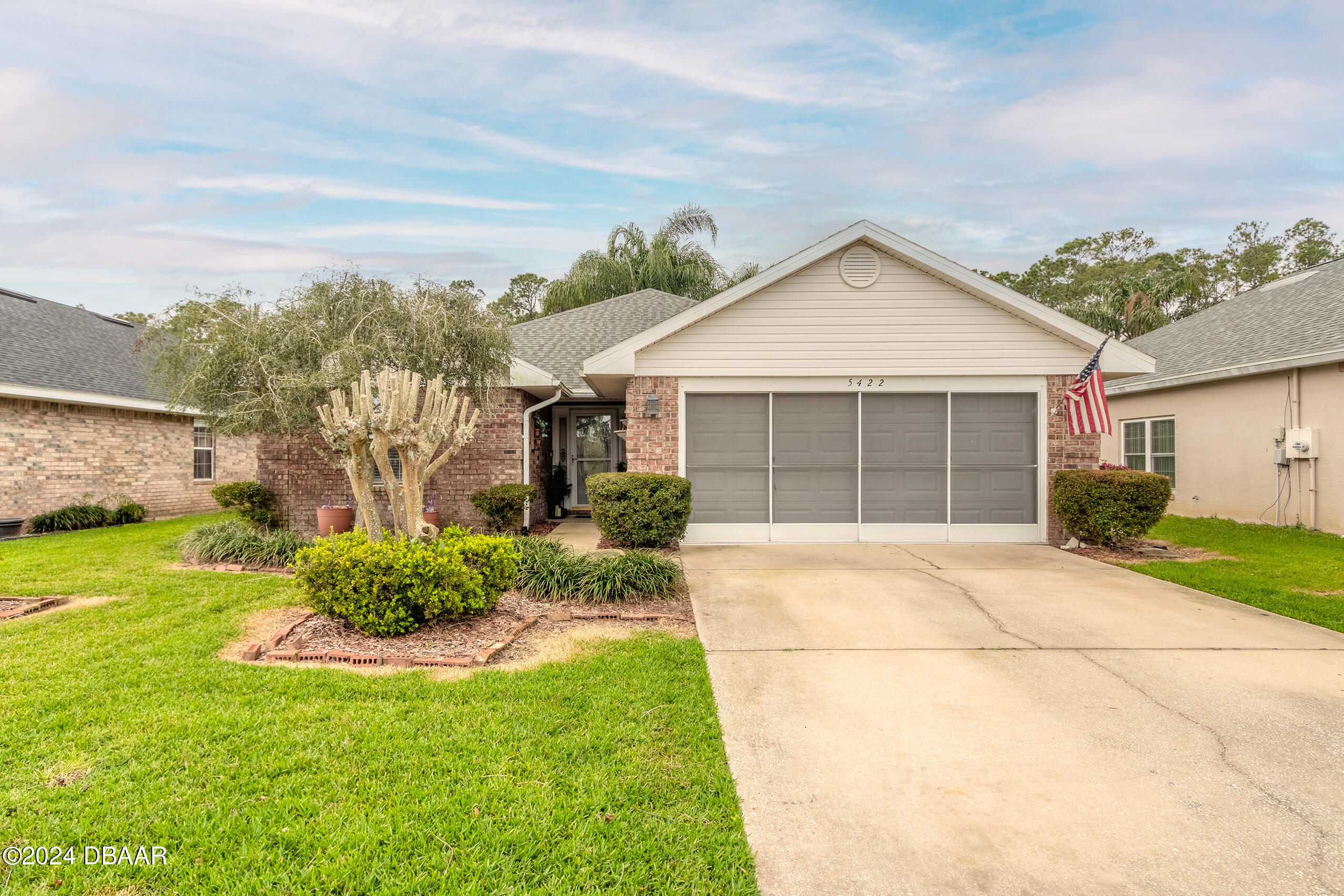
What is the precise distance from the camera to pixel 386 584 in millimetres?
4980

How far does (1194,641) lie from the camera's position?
5.15 m

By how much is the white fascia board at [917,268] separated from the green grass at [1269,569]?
116 inches

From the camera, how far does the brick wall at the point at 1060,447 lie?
382 inches

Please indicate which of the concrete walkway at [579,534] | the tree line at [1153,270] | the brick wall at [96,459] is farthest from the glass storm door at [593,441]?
the tree line at [1153,270]

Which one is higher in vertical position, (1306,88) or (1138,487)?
(1306,88)

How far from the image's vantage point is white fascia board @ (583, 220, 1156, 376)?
9.45m

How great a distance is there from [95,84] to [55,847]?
1189 centimetres

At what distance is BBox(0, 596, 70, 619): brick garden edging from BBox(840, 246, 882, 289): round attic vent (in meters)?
10.2

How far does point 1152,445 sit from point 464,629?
15.9 metres

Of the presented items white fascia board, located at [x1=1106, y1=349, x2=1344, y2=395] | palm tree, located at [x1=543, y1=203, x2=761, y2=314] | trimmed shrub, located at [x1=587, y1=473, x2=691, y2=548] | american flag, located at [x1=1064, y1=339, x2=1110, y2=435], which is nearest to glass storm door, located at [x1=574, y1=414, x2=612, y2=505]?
trimmed shrub, located at [x1=587, y1=473, x2=691, y2=548]

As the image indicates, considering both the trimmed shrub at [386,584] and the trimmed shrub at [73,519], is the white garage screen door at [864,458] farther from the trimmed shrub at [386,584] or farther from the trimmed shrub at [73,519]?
the trimmed shrub at [73,519]

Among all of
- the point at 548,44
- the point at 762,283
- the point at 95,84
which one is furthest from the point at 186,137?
the point at 762,283

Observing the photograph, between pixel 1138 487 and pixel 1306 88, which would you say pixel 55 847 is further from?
pixel 1306 88

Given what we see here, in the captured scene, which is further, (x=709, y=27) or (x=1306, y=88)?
(x=1306, y=88)
